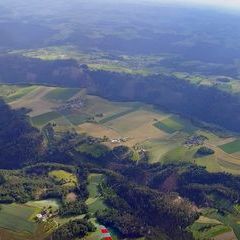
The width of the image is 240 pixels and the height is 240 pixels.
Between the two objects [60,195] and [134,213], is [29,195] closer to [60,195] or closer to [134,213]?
[60,195]

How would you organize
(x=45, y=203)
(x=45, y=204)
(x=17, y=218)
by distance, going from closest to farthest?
(x=17, y=218), (x=45, y=204), (x=45, y=203)

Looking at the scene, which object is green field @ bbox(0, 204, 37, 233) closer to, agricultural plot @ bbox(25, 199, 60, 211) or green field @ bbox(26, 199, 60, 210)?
agricultural plot @ bbox(25, 199, 60, 211)

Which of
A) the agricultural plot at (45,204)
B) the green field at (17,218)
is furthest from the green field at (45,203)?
the green field at (17,218)

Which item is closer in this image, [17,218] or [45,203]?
[17,218]

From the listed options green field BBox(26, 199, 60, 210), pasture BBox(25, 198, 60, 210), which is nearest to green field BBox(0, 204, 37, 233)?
pasture BBox(25, 198, 60, 210)

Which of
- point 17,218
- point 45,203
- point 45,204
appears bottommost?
point 45,203

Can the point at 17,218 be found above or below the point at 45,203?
above

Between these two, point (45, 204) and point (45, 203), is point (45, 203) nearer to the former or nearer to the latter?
point (45, 203)

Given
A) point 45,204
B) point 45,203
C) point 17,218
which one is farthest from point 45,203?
point 17,218
